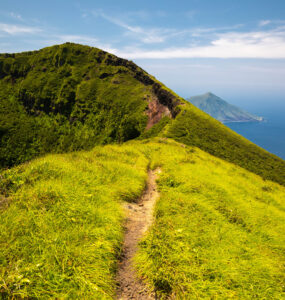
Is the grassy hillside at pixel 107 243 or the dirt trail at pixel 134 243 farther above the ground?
the grassy hillside at pixel 107 243

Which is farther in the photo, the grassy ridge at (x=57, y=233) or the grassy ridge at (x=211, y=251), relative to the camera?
the grassy ridge at (x=211, y=251)

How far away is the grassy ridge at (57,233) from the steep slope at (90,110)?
125 feet

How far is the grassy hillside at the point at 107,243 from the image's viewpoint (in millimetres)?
3975

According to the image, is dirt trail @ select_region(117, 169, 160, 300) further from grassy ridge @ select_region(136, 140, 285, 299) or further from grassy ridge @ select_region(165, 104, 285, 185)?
grassy ridge @ select_region(165, 104, 285, 185)

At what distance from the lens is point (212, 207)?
8.83m

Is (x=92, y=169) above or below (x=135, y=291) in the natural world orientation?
above

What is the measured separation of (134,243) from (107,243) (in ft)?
3.73

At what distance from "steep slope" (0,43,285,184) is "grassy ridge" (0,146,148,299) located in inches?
1497

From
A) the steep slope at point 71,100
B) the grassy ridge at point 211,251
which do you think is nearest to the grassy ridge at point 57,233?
the grassy ridge at point 211,251

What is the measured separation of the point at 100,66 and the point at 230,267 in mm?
140419

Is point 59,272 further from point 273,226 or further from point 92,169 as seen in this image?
point 273,226

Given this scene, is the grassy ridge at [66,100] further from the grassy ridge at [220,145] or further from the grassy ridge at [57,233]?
the grassy ridge at [57,233]

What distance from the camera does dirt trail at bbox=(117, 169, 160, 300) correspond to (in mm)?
4305

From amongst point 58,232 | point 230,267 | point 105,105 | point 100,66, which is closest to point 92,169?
point 58,232
